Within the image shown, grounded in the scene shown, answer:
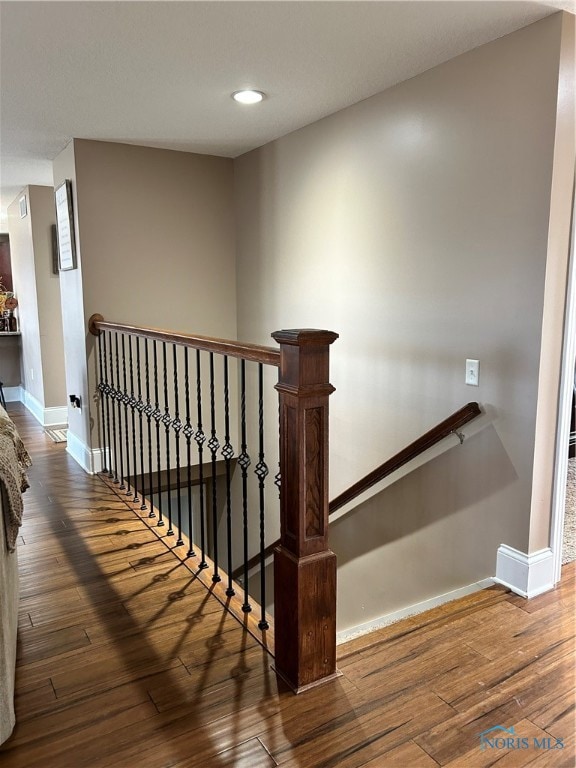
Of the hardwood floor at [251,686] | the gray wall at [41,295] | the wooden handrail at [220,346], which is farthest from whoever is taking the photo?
the gray wall at [41,295]

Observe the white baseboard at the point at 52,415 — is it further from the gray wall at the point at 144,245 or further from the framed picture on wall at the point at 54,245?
the framed picture on wall at the point at 54,245

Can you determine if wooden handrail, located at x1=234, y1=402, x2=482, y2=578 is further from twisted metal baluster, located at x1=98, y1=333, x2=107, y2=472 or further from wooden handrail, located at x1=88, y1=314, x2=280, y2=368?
twisted metal baluster, located at x1=98, y1=333, x2=107, y2=472

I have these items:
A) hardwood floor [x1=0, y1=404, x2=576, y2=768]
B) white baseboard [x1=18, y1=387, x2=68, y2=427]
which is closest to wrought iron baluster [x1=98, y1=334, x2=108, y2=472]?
hardwood floor [x1=0, y1=404, x2=576, y2=768]

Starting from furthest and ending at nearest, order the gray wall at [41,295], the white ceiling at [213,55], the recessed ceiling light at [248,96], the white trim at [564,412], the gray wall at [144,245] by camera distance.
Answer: the gray wall at [41,295] → the gray wall at [144,245] → the recessed ceiling light at [248,96] → the white trim at [564,412] → the white ceiling at [213,55]

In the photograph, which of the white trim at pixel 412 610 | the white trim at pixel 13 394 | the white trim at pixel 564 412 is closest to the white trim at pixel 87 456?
the white trim at pixel 412 610

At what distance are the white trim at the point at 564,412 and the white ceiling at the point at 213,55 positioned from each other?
0.92 m

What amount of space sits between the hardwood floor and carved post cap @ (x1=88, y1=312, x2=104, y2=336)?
181cm

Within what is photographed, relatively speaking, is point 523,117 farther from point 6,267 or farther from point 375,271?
point 6,267

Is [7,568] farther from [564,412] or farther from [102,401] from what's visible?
Result: [102,401]

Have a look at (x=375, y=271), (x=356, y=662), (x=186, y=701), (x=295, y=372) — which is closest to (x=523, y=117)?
(x=375, y=271)

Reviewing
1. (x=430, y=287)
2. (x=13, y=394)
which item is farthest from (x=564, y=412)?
(x=13, y=394)

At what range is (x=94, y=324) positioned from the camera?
3.88 meters

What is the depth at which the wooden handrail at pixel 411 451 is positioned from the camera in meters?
2.49

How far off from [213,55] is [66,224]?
81.7 inches
